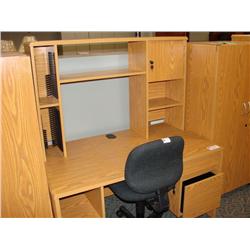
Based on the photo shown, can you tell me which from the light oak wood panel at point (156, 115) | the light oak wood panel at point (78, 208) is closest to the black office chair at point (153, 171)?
the light oak wood panel at point (78, 208)

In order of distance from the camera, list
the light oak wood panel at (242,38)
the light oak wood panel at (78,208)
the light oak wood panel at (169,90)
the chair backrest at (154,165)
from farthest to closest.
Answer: the light oak wood panel at (242,38) < the light oak wood panel at (169,90) < the light oak wood panel at (78,208) < the chair backrest at (154,165)

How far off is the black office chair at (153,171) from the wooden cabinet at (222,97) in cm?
69

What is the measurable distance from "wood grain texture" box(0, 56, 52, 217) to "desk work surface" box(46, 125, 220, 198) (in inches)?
6.0

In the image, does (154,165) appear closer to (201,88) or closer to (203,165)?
(203,165)

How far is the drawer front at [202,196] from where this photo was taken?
6.81 feet

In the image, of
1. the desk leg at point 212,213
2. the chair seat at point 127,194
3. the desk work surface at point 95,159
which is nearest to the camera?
the desk work surface at point 95,159

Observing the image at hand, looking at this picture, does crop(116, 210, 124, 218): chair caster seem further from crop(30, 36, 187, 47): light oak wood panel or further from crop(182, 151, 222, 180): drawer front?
crop(30, 36, 187, 47): light oak wood panel

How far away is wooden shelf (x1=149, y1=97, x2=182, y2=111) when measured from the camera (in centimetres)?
236

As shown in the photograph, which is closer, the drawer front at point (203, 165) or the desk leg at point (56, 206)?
the desk leg at point (56, 206)

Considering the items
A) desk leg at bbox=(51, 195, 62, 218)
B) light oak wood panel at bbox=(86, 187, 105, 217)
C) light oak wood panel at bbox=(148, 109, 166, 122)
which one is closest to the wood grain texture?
desk leg at bbox=(51, 195, 62, 218)

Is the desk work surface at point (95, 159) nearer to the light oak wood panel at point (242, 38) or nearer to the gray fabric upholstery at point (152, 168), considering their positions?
the gray fabric upholstery at point (152, 168)

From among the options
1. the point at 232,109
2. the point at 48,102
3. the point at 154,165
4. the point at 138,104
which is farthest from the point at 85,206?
the point at 232,109
